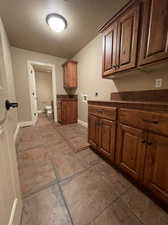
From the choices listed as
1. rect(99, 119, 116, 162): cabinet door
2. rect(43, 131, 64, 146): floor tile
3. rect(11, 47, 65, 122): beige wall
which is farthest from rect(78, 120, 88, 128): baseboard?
rect(11, 47, 65, 122): beige wall

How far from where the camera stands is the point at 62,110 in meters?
3.35

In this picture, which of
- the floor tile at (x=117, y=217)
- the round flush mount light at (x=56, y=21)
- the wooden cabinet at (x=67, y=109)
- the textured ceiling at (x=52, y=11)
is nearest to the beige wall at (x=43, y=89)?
the textured ceiling at (x=52, y=11)

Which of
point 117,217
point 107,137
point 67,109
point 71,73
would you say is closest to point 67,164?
point 107,137

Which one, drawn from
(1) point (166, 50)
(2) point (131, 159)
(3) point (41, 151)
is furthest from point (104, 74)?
Result: (3) point (41, 151)

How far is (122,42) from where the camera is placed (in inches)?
52.3

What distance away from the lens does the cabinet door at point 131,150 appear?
99cm

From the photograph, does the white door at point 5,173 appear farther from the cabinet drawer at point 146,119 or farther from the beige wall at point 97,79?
the beige wall at point 97,79

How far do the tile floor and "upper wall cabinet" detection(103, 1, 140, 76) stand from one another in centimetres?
147

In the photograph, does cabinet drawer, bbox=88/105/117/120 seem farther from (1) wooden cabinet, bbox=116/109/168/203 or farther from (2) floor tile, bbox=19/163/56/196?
(2) floor tile, bbox=19/163/56/196

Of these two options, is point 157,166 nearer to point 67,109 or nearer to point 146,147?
point 146,147

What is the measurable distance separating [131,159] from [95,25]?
250 centimetres

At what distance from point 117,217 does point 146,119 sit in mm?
892

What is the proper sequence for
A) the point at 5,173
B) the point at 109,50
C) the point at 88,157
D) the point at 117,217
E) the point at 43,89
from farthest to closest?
the point at 43,89 → the point at 88,157 → the point at 109,50 → the point at 117,217 → the point at 5,173

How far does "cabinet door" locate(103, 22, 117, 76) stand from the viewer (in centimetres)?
144
